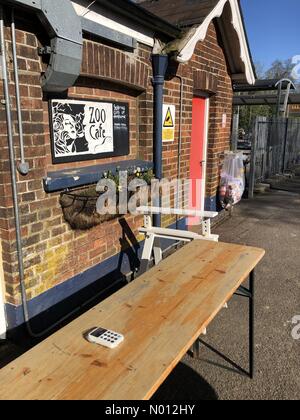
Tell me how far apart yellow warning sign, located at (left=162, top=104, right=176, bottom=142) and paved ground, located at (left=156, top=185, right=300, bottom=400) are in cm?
209

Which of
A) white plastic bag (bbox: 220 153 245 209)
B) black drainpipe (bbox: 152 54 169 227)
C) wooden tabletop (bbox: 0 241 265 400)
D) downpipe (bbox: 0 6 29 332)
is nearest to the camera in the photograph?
wooden tabletop (bbox: 0 241 265 400)

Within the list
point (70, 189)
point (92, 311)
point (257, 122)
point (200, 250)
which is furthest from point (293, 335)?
→ point (257, 122)

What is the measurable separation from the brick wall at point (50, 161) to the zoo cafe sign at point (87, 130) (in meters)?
0.08

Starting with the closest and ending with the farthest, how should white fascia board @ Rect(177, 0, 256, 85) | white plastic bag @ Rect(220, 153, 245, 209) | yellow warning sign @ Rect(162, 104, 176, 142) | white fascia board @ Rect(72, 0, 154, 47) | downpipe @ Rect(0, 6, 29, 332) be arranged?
downpipe @ Rect(0, 6, 29, 332), white fascia board @ Rect(72, 0, 154, 47), white fascia board @ Rect(177, 0, 256, 85), yellow warning sign @ Rect(162, 104, 176, 142), white plastic bag @ Rect(220, 153, 245, 209)

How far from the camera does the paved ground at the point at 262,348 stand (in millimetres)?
2617

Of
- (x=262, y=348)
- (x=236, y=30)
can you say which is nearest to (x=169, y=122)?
(x=236, y=30)

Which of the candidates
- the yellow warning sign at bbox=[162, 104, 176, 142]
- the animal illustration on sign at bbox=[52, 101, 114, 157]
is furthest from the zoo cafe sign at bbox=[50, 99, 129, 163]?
the yellow warning sign at bbox=[162, 104, 176, 142]

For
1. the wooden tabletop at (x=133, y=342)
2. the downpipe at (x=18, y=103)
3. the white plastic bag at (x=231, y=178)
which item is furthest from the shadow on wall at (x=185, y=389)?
the white plastic bag at (x=231, y=178)

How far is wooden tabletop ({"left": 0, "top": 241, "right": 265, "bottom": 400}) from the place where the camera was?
133 centimetres

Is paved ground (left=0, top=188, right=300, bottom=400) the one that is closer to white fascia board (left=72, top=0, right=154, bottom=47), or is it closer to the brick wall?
the brick wall

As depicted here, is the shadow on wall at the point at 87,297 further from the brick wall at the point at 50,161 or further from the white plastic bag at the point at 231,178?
the white plastic bag at the point at 231,178

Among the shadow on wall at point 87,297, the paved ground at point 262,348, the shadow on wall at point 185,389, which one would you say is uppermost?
the shadow on wall at point 87,297

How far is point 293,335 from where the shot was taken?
3.27 m

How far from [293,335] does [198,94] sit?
13.1 ft
